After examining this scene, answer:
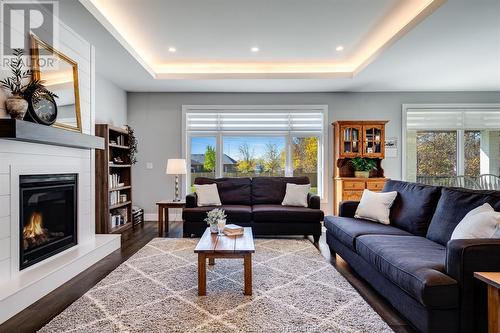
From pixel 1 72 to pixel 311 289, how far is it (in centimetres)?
315

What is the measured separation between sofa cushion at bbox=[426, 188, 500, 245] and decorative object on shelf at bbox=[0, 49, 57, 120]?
3620 millimetres

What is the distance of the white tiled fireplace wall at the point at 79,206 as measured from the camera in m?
2.35

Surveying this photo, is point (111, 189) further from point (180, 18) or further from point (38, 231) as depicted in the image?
point (180, 18)

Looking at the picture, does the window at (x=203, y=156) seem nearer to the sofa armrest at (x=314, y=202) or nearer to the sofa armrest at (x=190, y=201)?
the sofa armrest at (x=190, y=201)

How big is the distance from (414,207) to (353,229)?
65 cm

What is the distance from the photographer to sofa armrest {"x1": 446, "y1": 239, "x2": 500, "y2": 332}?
1722mm

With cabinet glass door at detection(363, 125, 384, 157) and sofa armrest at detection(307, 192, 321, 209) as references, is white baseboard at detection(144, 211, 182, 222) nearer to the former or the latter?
sofa armrest at detection(307, 192, 321, 209)

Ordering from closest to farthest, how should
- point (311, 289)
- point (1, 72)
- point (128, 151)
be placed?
point (1, 72) < point (311, 289) < point (128, 151)

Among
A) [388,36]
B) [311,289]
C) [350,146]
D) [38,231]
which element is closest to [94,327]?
[38,231]

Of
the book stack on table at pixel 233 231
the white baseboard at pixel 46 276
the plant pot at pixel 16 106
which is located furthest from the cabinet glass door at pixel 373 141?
the plant pot at pixel 16 106

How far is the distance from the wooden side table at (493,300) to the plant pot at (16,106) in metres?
3.38

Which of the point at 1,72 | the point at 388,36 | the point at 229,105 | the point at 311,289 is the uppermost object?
the point at 388,36

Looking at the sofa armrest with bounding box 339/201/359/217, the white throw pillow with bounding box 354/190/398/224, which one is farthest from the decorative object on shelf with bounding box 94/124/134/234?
the white throw pillow with bounding box 354/190/398/224

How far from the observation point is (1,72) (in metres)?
2.38
